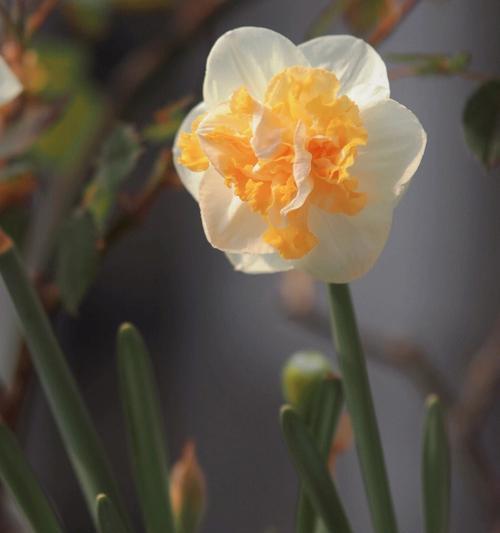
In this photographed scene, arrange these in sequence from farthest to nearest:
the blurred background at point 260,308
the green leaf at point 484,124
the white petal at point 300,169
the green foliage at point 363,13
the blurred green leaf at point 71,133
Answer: the blurred background at point 260,308 < the blurred green leaf at point 71,133 < the green foliage at point 363,13 < the green leaf at point 484,124 < the white petal at point 300,169

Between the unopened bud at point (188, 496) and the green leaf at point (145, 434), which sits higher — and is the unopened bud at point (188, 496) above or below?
below

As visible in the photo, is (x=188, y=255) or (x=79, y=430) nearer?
(x=79, y=430)

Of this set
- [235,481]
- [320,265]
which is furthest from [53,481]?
[320,265]

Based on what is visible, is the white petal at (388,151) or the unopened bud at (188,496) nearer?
the white petal at (388,151)

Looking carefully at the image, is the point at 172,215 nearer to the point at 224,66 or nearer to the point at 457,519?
the point at 457,519

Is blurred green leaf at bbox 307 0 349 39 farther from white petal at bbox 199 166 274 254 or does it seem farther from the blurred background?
the blurred background

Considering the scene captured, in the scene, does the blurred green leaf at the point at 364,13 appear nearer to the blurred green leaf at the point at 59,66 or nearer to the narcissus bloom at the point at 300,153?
the narcissus bloom at the point at 300,153

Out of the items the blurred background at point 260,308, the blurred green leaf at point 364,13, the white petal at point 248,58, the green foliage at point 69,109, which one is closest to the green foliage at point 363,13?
the blurred green leaf at point 364,13
